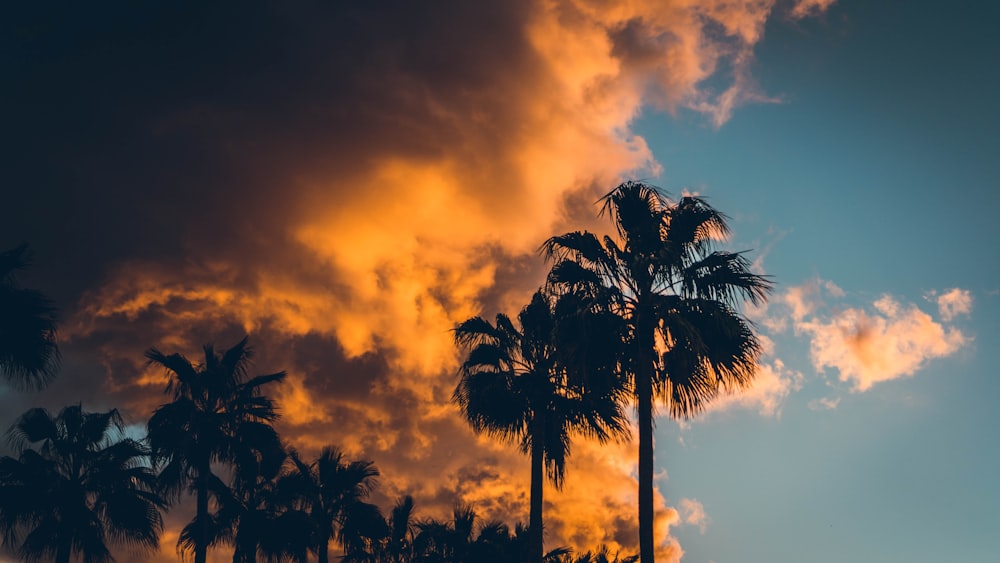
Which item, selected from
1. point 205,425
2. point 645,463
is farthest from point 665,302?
point 205,425

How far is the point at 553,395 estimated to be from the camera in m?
28.9

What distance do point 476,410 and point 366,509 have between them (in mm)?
16016

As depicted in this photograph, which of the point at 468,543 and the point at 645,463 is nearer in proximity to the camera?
the point at 645,463

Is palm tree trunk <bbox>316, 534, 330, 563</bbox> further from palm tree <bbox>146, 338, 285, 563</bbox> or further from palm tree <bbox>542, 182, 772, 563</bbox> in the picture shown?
palm tree <bbox>542, 182, 772, 563</bbox>

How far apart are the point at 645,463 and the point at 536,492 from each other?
9795 mm

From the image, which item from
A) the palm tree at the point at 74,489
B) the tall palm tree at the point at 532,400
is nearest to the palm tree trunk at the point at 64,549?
the palm tree at the point at 74,489

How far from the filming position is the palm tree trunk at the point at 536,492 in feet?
88.5

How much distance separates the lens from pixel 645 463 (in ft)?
61.8

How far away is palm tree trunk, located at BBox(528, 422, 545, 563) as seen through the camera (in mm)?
26977

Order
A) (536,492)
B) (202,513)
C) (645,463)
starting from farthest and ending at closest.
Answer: (202,513)
(536,492)
(645,463)

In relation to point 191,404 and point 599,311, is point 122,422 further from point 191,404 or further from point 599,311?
point 599,311

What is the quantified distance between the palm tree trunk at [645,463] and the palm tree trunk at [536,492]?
9286mm

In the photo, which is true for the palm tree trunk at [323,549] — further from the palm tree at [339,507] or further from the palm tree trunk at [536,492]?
the palm tree trunk at [536,492]

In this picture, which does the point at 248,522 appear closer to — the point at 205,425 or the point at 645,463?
the point at 205,425
